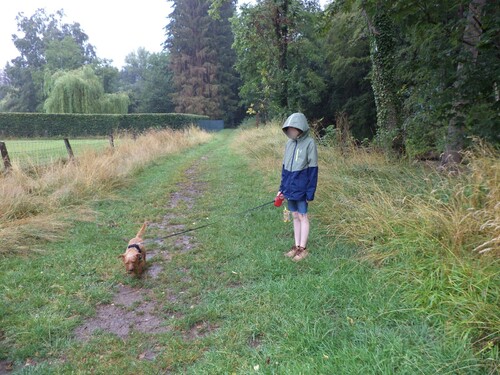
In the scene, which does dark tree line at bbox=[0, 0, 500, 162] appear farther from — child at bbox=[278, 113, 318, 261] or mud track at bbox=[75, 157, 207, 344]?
mud track at bbox=[75, 157, 207, 344]

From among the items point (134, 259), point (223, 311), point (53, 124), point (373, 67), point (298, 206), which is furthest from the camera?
point (53, 124)

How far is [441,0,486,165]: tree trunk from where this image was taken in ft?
16.0

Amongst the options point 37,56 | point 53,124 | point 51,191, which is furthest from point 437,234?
point 37,56

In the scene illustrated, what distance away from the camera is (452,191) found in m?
3.77

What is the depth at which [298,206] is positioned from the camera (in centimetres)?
429

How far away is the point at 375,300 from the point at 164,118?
3058 centimetres

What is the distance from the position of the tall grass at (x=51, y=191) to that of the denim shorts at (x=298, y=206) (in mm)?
3760

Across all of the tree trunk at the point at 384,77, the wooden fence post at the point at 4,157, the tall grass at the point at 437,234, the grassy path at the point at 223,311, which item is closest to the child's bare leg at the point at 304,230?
the grassy path at the point at 223,311

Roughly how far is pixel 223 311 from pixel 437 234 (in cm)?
→ 225

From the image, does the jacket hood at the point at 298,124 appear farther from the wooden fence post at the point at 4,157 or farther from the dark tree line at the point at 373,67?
the wooden fence post at the point at 4,157

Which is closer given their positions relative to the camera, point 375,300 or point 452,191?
point 375,300

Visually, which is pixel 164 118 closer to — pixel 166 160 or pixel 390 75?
pixel 166 160

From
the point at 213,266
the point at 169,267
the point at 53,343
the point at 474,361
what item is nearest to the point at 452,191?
the point at 474,361

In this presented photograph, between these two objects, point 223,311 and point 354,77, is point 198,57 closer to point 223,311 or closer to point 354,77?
point 354,77
